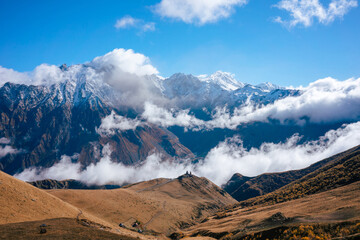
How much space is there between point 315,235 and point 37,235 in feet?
169

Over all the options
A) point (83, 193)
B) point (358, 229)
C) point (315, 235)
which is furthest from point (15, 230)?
point (83, 193)

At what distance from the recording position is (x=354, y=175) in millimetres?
89062

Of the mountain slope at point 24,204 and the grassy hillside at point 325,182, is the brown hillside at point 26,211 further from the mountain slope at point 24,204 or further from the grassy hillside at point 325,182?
the grassy hillside at point 325,182

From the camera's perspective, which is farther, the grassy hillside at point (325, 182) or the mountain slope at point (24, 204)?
the grassy hillside at point (325, 182)

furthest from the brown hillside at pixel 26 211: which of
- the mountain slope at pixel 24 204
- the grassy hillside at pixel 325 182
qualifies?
the grassy hillside at pixel 325 182

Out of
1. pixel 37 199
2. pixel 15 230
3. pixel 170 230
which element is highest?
pixel 37 199

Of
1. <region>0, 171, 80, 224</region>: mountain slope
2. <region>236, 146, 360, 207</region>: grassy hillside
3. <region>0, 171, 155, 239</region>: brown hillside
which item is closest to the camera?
<region>0, 171, 155, 239</region>: brown hillside

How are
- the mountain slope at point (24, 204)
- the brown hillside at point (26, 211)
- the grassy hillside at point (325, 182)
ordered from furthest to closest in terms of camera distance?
the grassy hillside at point (325, 182) < the mountain slope at point (24, 204) < the brown hillside at point (26, 211)

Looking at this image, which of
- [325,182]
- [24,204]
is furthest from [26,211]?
[325,182]

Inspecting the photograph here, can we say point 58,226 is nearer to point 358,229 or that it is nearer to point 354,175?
point 358,229

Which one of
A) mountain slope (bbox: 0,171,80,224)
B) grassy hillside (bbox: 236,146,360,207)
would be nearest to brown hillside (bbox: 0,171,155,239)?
mountain slope (bbox: 0,171,80,224)

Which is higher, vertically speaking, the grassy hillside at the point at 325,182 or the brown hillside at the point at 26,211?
the brown hillside at the point at 26,211

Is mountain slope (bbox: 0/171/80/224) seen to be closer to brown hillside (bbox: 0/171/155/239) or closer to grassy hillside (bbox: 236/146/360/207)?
brown hillside (bbox: 0/171/155/239)

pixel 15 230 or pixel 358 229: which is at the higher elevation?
pixel 15 230
